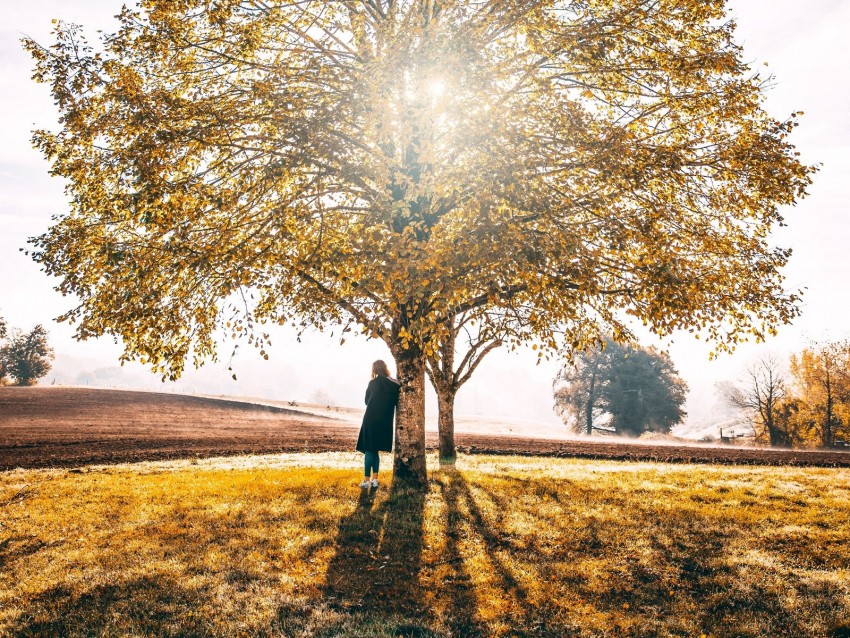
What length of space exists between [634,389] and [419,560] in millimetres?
45235

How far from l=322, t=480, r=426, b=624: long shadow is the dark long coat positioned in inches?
38.5

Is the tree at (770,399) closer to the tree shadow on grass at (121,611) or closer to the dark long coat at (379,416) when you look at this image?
the dark long coat at (379,416)

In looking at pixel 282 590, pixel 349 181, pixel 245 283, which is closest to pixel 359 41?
pixel 349 181

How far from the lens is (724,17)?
33.3 ft

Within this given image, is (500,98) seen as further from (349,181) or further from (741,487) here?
(741,487)

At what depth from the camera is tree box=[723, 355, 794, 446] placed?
44.8 m

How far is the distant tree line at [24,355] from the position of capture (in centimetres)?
5884

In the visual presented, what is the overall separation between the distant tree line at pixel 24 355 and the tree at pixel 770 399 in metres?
78.9

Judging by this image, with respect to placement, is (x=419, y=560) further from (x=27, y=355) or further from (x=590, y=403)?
(x=27, y=355)

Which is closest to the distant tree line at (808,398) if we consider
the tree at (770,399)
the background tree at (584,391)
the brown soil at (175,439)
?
the tree at (770,399)

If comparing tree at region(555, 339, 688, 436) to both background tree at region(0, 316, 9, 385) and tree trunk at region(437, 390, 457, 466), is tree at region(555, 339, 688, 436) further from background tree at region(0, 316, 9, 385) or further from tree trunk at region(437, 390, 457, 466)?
background tree at region(0, 316, 9, 385)

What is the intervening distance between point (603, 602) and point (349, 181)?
8080 mm

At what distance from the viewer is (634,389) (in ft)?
153

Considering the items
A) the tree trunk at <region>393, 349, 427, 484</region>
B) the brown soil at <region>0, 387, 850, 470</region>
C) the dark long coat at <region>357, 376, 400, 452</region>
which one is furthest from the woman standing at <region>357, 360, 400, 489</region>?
the brown soil at <region>0, 387, 850, 470</region>
